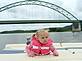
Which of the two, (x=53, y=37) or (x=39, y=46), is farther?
(x=53, y=37)

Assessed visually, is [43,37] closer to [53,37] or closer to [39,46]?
[39,46]

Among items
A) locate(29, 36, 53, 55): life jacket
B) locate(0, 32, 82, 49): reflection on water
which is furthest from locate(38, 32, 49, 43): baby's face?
locate(0, 32, 82, 49): reflection on water

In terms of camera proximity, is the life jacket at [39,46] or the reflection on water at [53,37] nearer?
the life jacket at [39,46]

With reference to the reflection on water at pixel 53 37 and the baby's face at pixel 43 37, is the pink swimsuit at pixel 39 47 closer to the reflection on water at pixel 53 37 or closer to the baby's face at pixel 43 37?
the baby's face at pixel 43 37

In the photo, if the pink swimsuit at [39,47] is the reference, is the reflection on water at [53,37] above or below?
above

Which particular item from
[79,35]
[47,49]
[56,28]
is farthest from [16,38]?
[47,49]

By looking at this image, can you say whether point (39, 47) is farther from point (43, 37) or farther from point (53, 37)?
point (53, 37)

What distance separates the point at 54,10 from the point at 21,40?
77.6 inches

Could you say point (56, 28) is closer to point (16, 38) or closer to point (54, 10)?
point (16, 38)

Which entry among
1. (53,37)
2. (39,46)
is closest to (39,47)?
(39,46)

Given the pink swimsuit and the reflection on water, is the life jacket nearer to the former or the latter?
the pink swimsuit

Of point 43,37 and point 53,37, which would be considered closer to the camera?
point 43,37

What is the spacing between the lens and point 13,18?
3.68 meters

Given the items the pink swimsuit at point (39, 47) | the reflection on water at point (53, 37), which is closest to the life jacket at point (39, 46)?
the pink swimsuit at point (39, 47)
